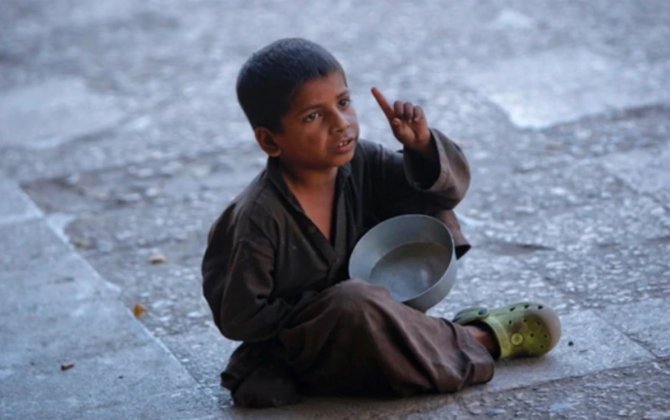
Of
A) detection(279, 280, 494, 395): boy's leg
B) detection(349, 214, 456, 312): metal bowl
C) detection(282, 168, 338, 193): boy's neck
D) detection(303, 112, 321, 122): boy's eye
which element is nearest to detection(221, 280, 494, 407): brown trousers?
detection(279, 280, 494, 395): boy's leg

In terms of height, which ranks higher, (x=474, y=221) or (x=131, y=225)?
(x=474, y=221)

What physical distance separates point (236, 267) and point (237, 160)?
244cm

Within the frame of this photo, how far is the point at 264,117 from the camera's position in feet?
10.7

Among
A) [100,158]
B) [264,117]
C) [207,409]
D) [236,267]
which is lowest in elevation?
[100,158]

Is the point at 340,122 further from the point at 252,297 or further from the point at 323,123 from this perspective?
the point at 252,297

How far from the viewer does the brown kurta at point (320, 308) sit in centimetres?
315

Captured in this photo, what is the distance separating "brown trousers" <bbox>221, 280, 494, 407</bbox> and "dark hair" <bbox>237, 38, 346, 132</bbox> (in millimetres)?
469

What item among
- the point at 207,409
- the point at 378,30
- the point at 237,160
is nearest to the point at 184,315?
the point at 207,409

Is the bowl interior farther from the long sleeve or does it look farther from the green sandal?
the green sandal

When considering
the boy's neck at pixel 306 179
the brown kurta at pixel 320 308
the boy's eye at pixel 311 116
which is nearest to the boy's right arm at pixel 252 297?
the brown kurta at pixel 320 308

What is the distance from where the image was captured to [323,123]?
321 cm

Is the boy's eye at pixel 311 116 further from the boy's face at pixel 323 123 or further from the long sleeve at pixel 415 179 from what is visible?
the long sleeve at pixel 415 179

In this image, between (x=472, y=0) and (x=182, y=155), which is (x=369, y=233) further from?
(x=472, y=0)

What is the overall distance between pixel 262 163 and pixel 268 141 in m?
2.24
